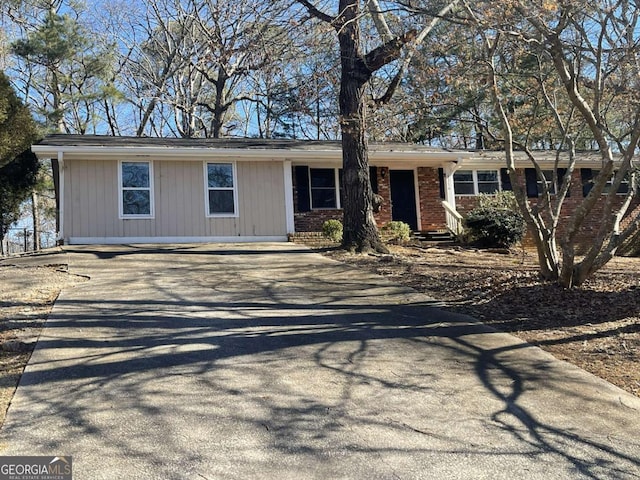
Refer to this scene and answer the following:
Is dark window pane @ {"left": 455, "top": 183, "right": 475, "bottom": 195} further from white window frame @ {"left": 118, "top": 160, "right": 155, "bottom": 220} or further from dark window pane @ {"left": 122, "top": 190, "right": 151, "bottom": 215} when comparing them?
dark window pane @ {"left": 122, "top": 190, "right": 151, "bottom": 215}

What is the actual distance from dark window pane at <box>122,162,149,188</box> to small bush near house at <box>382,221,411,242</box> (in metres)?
6.63

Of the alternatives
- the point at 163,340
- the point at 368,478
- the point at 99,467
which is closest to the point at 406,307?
the point at 163,340

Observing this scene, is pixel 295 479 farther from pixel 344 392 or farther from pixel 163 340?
pixel 163 340

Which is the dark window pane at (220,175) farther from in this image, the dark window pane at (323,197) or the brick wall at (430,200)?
the brick wall at (430,200)

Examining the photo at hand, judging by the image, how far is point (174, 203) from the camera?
47.3ft

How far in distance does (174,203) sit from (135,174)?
4.08ft

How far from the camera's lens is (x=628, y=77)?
30.5 feet

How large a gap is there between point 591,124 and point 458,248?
7.21 metres

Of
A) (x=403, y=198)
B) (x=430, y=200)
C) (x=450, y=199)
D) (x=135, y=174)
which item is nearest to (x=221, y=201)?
(x=135, y=174)

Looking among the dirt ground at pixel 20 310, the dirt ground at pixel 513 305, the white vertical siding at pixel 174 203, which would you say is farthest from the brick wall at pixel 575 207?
the dirt ground at pixel 20 310

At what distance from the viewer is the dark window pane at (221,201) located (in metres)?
14.7

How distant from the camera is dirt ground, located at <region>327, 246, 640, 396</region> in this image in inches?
212

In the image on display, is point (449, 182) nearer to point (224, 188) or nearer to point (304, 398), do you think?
point (224, 188)

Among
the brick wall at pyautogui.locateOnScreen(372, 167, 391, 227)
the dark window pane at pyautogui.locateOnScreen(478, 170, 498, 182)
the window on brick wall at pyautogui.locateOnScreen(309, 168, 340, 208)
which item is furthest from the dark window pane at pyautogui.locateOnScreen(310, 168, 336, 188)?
the dark window pane at pyautogui.locateOnScreen(478, 170, 498, 182)
